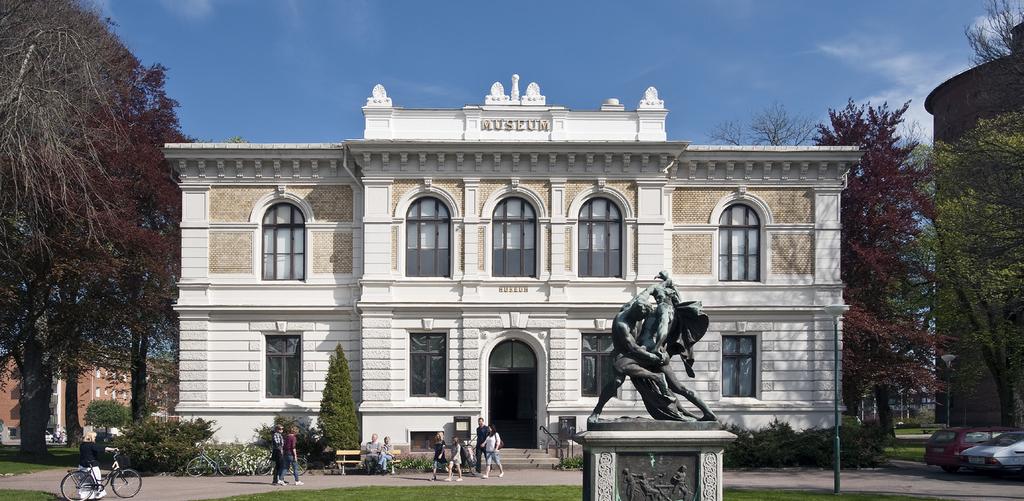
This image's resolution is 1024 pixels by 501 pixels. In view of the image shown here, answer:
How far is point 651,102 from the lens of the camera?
100ft

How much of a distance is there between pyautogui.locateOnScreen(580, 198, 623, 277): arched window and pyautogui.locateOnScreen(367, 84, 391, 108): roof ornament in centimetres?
676

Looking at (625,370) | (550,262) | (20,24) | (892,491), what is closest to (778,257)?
(550,262)

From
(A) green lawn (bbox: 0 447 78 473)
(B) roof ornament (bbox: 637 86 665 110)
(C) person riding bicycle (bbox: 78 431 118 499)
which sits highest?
(B) roof ornament (bbox: 637 86 665 110)

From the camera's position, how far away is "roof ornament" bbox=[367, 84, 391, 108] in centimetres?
3030

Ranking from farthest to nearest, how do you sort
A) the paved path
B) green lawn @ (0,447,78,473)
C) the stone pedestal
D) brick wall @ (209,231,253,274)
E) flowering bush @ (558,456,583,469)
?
brick wall @ (209,231,253,274) < green lawn @ (0,447,78,473) < flowering bush @ (558,456,583,469) < the paved path < the stone pedestal

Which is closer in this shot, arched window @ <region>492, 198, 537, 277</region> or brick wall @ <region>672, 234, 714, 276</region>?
arched window @ <region>492, 198, 537, 277</region>

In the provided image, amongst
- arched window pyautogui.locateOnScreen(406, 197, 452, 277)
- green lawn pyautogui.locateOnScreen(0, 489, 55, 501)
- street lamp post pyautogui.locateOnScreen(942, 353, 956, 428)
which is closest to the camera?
green lawn pyautogui.locateOnScreen(0, 489, 55, 501)

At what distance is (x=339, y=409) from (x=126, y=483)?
7127mm

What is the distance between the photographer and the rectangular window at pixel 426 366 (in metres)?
30.1

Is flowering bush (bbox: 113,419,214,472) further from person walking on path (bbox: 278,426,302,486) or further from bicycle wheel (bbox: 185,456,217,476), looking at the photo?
person walking on path (bbox: 278,426,302,486)

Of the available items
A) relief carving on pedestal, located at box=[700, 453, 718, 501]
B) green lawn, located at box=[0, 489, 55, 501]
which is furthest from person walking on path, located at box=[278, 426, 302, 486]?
relief carving on pedestal, located at box=[700, 453, 718, 501]

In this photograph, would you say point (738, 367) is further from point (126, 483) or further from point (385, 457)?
Answer: point (126, 483)

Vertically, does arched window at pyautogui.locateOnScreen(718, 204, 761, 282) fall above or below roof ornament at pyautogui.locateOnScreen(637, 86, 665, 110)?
below

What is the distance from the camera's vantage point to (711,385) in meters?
30.5
